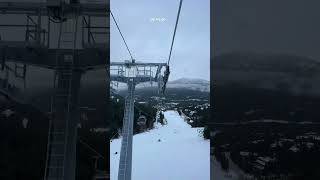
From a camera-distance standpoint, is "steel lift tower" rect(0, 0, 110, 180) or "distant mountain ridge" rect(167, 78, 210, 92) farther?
"distant mountain ridge" rect(167, 78, 210, 92)

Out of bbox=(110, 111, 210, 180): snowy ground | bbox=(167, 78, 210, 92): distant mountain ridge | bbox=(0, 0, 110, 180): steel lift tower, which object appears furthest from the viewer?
bbox=(167, 78, 210, 92): distant mountain ridge

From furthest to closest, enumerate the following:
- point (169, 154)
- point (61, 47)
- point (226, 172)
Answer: point (169, 154) < point (226, 172) < point (61, 47)

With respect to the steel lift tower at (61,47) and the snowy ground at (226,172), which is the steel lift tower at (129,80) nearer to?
the steel lift tower at (61,47)

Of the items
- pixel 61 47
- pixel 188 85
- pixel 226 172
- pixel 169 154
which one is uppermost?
pixel 61 47

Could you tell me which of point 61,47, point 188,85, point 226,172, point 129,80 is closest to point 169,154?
point 226,172

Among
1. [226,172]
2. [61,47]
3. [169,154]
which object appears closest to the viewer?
[61,47]

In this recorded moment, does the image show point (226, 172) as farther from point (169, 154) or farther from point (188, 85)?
point (188, 85)

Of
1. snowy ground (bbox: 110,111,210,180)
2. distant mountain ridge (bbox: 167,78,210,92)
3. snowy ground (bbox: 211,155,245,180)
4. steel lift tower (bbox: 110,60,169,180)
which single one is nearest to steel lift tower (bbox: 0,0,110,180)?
steel lift tower (bbox: 110,60,169,180)

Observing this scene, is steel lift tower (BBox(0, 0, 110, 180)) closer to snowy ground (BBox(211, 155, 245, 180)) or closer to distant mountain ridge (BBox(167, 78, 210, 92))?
distant mountain ridge (BBox(167, 78, 210, 92))

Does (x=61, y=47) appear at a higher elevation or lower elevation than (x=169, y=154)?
higher
